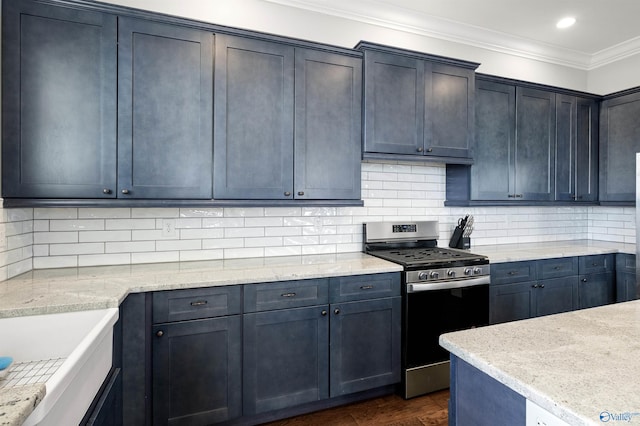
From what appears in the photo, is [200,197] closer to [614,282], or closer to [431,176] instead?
[431,176]

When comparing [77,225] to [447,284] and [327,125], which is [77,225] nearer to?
[327,125]

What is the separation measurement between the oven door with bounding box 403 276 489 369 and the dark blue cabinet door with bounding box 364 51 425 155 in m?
1.08

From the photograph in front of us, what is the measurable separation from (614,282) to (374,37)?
10.6ft

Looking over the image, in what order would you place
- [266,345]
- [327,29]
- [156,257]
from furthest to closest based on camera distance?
[327,29] < [156,257] < [266,345]

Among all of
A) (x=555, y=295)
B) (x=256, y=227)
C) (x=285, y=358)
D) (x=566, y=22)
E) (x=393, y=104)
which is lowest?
(x=285, y=358)

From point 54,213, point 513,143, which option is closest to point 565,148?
point 513,143

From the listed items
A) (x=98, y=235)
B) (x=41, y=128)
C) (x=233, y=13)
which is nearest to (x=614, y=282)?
(x=233, y=13)

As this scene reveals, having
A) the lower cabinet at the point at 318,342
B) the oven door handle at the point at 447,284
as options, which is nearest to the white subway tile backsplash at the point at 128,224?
the lower cabinet at the point at 318,342

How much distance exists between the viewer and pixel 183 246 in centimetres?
238

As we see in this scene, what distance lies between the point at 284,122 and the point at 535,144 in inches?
98.9

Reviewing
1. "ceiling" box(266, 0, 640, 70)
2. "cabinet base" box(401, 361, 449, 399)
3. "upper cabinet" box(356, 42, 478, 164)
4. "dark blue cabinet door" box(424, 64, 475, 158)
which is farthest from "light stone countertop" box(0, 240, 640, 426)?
"ceiling" box(266, 0, 640, 70)

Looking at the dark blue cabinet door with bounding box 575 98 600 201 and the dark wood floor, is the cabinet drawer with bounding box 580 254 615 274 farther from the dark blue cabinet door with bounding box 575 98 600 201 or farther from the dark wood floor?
the dark wood floor

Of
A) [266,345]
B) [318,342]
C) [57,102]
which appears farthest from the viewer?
[318,342]

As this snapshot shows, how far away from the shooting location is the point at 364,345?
7.30 ft
